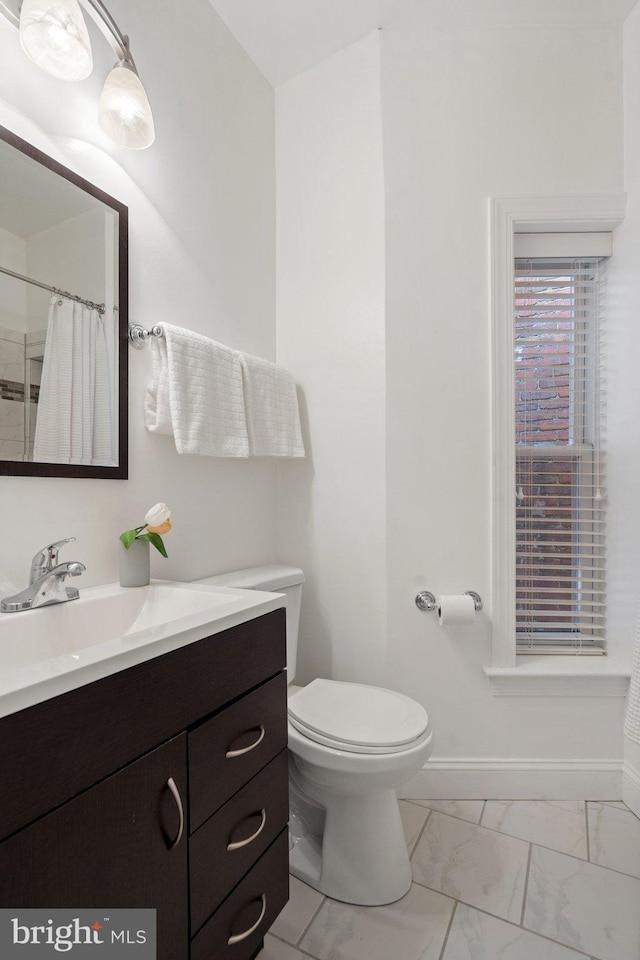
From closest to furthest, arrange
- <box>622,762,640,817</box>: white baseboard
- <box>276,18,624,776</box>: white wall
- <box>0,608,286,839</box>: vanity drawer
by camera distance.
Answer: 1. <box>0,608,286,839</box>: vanity drawer
2. <box>622,762,640,817</box>: white baseboard
3. <box>276,18,624,776</box>: white wall

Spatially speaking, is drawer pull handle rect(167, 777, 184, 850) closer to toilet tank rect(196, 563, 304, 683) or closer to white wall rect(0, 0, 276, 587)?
white wall rect(0, 0, 276, 587)

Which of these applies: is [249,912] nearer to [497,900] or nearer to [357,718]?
[357,718]

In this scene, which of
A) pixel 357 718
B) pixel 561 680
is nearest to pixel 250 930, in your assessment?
pixel 357 718

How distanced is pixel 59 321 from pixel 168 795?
0.98 metres

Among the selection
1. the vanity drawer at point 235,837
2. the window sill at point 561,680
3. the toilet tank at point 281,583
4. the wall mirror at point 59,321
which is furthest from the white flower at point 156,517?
the window sill at point 561,680

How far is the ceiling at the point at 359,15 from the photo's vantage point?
5.62ft

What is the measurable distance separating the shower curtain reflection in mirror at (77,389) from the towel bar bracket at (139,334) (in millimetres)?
63

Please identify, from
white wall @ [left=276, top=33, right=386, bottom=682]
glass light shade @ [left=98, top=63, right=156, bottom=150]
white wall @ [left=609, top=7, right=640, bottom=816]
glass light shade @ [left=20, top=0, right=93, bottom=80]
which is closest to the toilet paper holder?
white wall @ [left=276, top=33, right=386, bottom=682]

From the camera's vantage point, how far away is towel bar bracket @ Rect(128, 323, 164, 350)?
136 cm

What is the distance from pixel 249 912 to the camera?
1.03 meters

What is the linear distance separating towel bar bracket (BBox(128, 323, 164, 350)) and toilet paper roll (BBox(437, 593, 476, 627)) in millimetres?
1215

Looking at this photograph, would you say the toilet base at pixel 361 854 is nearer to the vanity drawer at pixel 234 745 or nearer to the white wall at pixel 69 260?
the vanity drawer at pixel 234 745

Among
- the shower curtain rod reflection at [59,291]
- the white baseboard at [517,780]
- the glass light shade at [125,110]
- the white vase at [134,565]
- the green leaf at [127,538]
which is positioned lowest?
the white baseboard at [517,780]

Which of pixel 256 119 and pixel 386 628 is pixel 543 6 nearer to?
pixel 256 119
